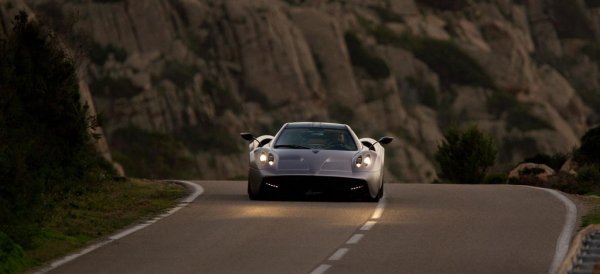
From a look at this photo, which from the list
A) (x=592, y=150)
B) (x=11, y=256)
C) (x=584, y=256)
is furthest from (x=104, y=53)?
(x=584, y=256)

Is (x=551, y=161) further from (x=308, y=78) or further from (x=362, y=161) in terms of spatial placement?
(x=308, y=78)

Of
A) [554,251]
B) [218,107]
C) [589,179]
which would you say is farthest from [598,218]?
[218,107]

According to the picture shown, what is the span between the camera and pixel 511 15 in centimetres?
12169

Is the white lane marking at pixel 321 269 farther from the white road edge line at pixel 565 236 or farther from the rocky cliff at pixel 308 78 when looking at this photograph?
the rocky cliff at pixel 308 78

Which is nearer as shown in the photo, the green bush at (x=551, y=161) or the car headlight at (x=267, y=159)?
the car headlight at (x=267, y=159)

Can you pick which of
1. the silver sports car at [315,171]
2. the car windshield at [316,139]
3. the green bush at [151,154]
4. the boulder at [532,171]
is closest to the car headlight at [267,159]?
the silver sports car at [315,171]

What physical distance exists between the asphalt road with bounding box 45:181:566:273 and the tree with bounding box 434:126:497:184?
86.8 ft

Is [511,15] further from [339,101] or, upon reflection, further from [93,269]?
[93,269]

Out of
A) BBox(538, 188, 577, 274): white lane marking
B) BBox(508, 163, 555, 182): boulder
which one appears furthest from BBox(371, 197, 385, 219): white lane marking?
BBox(508, 163, 555, 182): boulder

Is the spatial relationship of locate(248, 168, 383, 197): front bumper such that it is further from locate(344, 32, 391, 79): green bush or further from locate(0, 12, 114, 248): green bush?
locate(344, 32, 391, 79): green bush

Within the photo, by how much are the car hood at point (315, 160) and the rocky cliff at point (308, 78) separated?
57.9 metres

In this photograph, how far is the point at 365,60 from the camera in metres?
105

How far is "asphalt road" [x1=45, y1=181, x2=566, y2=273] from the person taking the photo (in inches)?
638

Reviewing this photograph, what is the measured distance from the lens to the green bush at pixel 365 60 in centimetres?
10400
